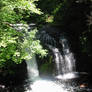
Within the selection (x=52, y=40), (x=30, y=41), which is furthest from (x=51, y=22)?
(x=30, y=41)

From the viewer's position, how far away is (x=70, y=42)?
11422 millimetres

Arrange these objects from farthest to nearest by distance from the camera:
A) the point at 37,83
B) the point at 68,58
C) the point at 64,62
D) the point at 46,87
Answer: the point at 68,58 → the point at 64,62 → the point at 37,83 → the point at 46,87

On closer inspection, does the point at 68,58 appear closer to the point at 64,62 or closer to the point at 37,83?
the point at 64,62

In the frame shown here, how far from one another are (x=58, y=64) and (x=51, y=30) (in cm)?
367

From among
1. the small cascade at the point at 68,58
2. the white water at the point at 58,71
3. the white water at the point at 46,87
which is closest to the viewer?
the white water at the point at 46,87

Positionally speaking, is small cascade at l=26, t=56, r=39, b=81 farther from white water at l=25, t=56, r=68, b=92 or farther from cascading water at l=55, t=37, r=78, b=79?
cascading water at l=55, t=37, r=78, b=79

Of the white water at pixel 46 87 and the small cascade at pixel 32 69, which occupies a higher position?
the small cascade at pixel 32 69

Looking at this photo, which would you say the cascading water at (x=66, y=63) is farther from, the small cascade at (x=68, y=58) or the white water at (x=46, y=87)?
the white water at (x=46, y=87)

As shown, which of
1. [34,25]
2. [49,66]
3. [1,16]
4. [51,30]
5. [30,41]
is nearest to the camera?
[1,16]

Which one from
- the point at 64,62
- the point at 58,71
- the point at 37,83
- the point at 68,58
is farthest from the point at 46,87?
the point at 68,58

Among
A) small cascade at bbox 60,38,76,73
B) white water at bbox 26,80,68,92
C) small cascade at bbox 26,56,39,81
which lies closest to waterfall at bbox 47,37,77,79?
small cascade at bbox 60,38,76,73

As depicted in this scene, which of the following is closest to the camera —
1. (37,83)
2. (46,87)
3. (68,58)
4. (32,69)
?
(46,87)

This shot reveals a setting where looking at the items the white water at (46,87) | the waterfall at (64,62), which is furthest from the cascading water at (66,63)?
the white water at (46,87)

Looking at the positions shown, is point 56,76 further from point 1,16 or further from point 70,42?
point 1,16
